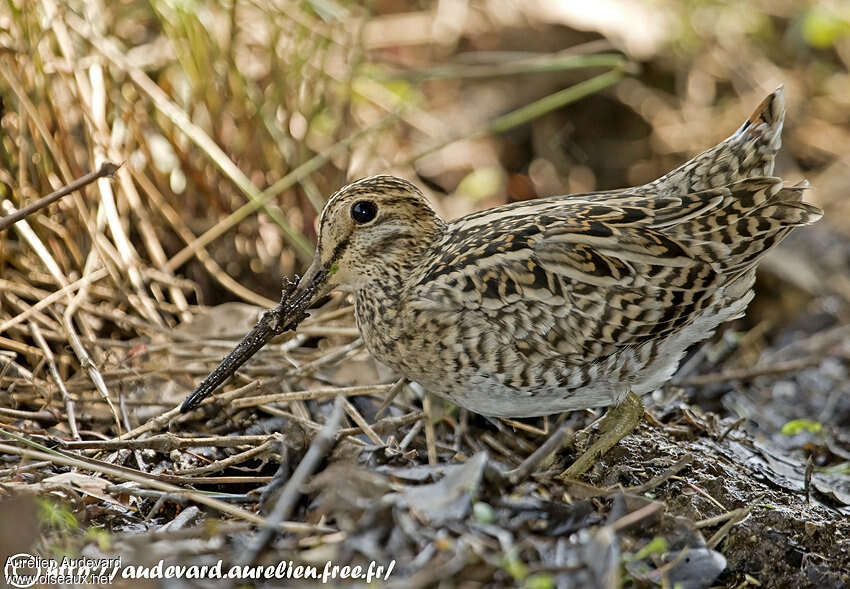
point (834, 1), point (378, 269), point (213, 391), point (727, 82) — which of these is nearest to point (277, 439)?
point (213, 391)

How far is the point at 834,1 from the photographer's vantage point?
7.91m

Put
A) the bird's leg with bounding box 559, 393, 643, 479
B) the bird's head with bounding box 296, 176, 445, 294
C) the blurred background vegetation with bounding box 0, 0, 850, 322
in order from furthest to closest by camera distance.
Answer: the blurred background vegetation with bounding box 0, 0, 850, 322 < the bird's head with bounding box 296, 176, 445, 294 < the bird's leg with bounding box 559, 393, 643, 479

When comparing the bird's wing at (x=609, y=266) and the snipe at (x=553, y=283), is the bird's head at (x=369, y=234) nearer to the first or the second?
the snipe at (x=553, y=283)

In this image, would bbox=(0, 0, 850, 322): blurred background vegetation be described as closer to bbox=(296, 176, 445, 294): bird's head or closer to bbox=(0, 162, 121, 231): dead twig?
bbox=(0, 162, 121, 231): dead twig

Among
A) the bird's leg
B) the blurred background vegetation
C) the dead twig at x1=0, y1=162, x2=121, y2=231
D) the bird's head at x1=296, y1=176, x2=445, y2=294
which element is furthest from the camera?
the blurred background vegetation

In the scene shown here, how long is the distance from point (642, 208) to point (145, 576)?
2.21m

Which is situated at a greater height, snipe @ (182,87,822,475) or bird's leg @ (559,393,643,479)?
snipe @ (182,87,822,475)

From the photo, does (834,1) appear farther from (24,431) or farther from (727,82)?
(24,431)

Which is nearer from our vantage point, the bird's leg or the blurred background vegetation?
the bird's leg

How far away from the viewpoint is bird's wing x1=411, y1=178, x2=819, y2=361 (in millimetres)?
3686

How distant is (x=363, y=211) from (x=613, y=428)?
49.7 inches

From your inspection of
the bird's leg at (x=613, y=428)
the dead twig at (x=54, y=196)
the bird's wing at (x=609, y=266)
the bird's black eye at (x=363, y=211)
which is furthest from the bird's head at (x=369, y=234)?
the bird's leg at (x=613, y=428)

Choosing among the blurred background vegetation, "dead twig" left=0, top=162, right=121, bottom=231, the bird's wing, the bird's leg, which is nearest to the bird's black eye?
the bird's wing

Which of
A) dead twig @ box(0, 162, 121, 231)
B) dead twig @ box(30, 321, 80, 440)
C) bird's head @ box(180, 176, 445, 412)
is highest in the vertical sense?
dead twig @ box(0, 162, 121, 231)
